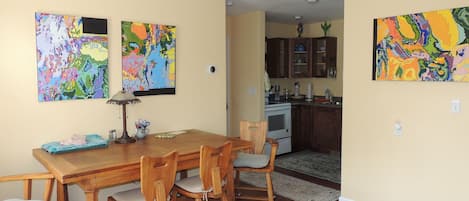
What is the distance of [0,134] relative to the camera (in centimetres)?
282

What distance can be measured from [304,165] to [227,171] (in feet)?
9.10

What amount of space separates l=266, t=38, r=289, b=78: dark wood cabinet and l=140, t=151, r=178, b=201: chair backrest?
13.9 feet

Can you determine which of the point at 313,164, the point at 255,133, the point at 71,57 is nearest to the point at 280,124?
the point at 313,164

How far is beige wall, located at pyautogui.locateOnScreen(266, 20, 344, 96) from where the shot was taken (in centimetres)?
→ 654

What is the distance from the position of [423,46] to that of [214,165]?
2.03 metres

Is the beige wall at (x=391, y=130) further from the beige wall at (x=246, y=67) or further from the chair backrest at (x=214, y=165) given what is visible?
the beige wall at (x=246, y=67)

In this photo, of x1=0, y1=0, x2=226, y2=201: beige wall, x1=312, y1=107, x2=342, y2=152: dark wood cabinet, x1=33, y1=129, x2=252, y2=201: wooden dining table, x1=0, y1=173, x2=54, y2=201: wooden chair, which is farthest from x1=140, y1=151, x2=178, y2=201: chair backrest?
x1=312, y1=107, x2=342, y2=152: dark wood cabinet

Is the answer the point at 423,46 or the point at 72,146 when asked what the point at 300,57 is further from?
the point at 72,146

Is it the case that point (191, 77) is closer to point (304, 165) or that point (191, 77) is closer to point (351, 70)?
point (351, 70)

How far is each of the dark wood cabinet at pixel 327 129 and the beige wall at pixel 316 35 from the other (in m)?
0.75

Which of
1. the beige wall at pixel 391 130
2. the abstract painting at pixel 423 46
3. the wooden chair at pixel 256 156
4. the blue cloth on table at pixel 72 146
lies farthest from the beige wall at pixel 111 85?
the abstract painting at pixel 423 46

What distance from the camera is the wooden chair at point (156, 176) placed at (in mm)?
2348

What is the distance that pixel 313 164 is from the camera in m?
5.54

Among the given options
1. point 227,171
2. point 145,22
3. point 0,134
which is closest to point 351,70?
point 227,171
